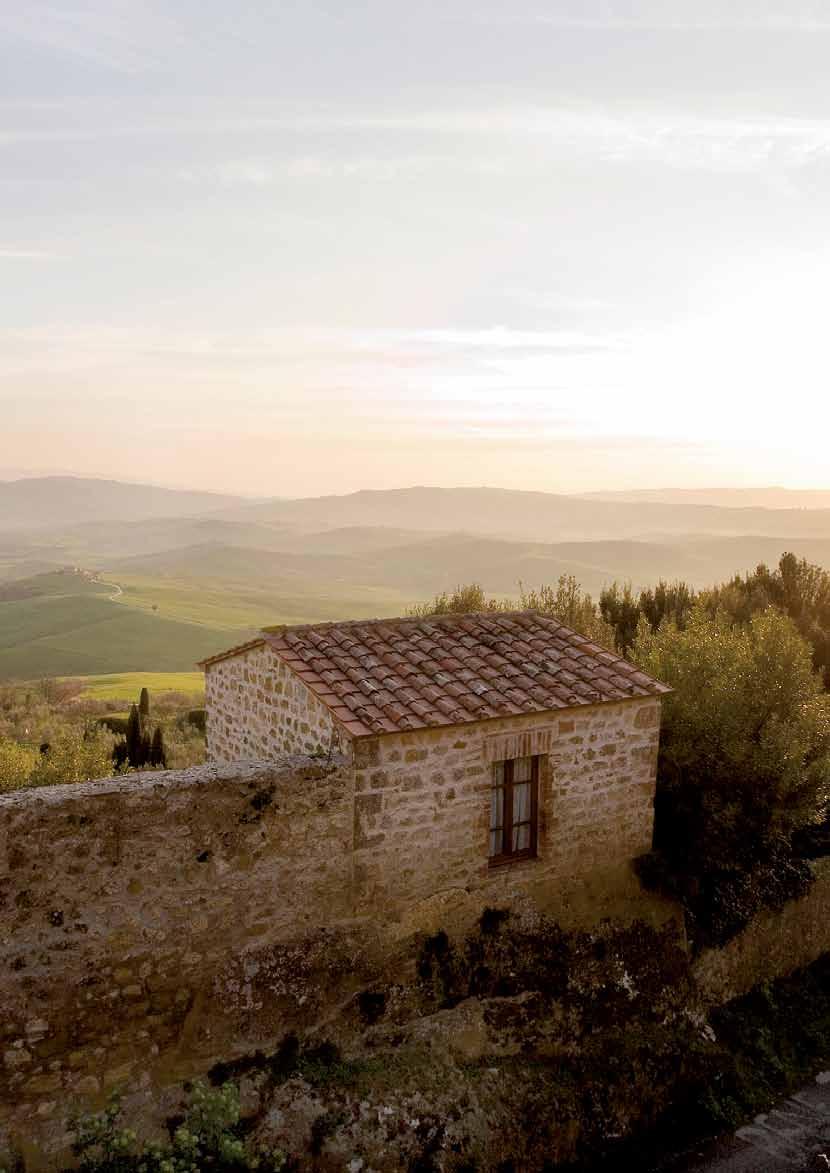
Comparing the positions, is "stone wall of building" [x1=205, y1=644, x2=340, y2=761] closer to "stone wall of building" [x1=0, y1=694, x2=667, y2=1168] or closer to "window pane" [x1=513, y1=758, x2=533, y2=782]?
"stone wall of building" [x1=0, y1=694, x2=667, y2=1168]

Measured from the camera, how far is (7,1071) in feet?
24.0

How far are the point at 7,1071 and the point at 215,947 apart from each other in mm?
1972

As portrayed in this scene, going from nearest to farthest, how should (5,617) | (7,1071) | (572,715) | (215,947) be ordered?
(7,1071) → (215,947) → (572,715) → (5,617)

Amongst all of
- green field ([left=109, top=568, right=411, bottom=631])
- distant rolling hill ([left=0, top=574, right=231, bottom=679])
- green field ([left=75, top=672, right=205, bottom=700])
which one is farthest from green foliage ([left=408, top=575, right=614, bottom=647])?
green field ([left=109, top=568, right=411, bottom=631])

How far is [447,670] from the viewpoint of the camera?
1076 centimetres

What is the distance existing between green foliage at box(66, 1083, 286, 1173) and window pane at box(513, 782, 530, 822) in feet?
14.1

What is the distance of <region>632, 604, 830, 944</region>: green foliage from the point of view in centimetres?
1165

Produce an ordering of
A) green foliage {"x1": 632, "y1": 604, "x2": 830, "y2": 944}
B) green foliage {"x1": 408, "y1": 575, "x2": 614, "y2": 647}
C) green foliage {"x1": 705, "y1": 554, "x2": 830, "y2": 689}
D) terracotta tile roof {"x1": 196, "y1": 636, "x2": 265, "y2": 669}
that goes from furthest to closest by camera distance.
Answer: green foliage {"x1": 705, "y1": 554, "x2": 830, "y2": 689}
green foliage {"x1": 408, "y1": 575, "x2": 614, "y2": 647}
green foliage {"x1": 632, "y1": 604, "x2": 830, "y2": 944}
terracotta tile roof {"x1": 196, "y1": 636, "x2": 265, "y2": 669}

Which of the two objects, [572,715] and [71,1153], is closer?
[71,1153]

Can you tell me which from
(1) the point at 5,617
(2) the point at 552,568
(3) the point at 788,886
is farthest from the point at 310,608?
(3) the point at 788,886

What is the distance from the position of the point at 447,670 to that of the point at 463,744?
1.33 metres

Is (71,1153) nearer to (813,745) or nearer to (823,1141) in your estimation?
(823,1141)

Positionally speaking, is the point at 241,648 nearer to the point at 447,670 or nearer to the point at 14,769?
the point at 447,670

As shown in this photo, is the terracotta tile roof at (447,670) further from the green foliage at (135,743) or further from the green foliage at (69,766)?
the green foliage at (135,743)
